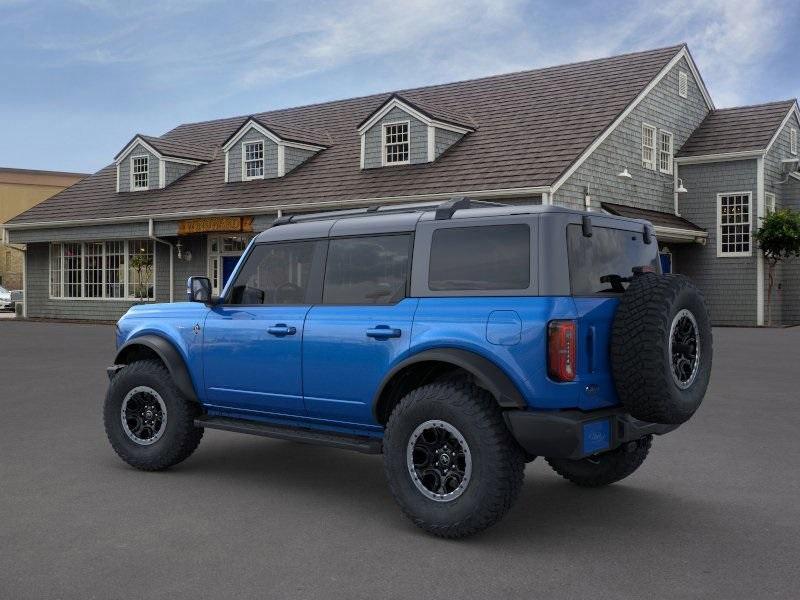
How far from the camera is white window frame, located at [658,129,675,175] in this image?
2670 cm

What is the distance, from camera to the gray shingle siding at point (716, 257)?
25812 mm

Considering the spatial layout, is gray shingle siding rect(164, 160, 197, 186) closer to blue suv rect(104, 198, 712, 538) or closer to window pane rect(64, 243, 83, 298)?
window pane rect(64, 243, 83, 298)

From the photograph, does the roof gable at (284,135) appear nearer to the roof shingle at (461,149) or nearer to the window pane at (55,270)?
the roof shingle at (461,149)

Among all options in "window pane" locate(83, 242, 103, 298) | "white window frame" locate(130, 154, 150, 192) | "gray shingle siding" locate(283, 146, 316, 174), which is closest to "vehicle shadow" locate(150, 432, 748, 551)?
"gray shingle siding" locate(283, 146, 316, 174)

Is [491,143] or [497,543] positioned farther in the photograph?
[491,143]

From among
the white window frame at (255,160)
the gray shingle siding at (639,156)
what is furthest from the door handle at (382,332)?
the white window frame at (255,160)

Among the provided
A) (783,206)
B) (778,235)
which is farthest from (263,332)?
(783,206)

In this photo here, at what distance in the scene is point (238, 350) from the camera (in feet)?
21.4

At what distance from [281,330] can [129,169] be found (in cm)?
2735

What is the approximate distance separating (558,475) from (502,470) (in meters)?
2.02

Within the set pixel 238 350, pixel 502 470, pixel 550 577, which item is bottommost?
pixel 550 577

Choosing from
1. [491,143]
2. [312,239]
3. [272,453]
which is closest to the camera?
[312,239]

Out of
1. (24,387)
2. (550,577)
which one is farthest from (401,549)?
(24,387)

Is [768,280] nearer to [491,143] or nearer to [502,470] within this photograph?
[491,143]
